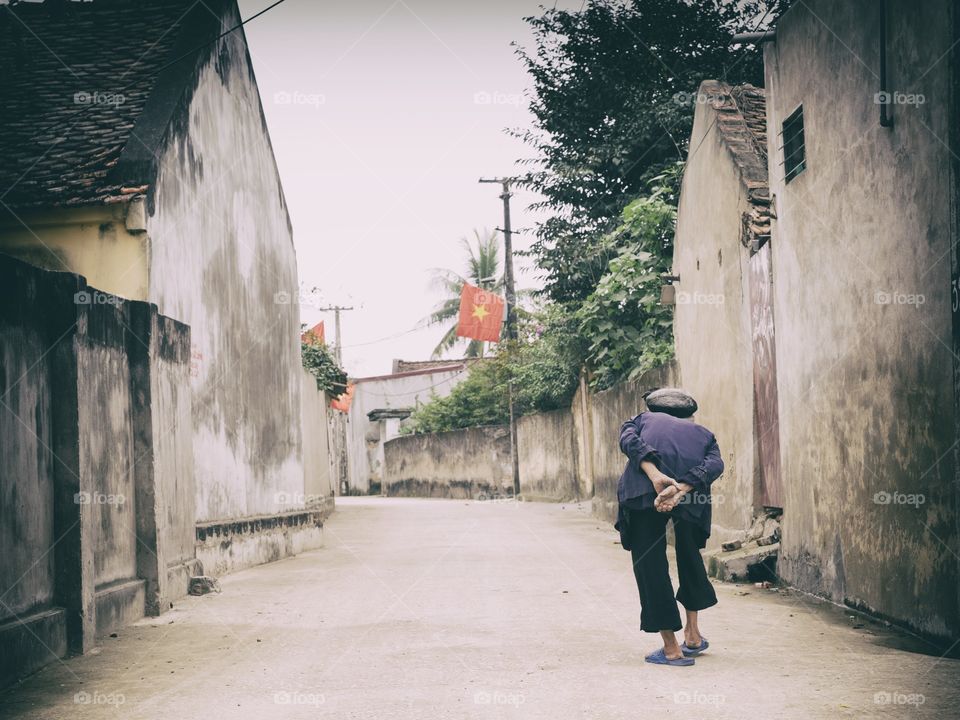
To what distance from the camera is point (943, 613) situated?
596cm

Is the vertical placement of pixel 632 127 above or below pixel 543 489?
above

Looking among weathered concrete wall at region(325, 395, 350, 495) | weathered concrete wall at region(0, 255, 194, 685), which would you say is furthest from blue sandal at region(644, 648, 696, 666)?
weathered concrete wall at region(325, 395, 350, 495)

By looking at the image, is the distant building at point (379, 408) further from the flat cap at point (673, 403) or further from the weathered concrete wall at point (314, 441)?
the flat cap at point (673, 403)

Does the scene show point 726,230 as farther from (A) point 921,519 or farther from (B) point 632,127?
(B) point 632,127

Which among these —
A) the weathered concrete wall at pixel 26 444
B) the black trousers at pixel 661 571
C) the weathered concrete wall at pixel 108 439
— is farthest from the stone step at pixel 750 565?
the weathered concrete wall at pixel 26 444

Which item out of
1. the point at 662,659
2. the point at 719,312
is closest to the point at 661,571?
the point at 662,659

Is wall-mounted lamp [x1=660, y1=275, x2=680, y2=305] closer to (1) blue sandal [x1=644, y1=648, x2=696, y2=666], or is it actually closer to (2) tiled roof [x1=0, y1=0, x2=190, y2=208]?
(2) tiled roof [x1=0, y1=0, x2=190, y2=208]

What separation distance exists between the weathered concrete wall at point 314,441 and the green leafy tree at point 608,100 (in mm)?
6051

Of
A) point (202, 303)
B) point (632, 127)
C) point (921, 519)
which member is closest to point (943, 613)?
point (921, 519)

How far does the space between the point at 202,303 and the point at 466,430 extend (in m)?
24.0

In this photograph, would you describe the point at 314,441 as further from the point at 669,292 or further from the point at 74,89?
the point at 74,89

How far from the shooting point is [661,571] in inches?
236

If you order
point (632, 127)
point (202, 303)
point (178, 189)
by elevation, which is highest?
point (632, 127)

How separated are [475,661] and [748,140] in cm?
773
